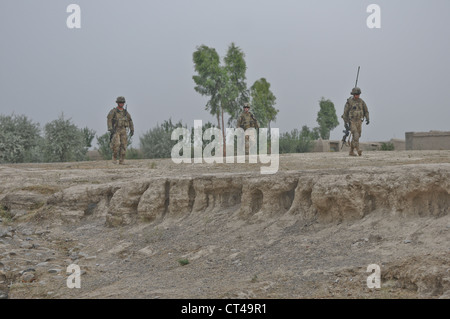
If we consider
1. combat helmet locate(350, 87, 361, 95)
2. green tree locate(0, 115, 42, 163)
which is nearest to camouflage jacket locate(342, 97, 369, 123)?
combat helmet locate(350, 87, 361, 95)

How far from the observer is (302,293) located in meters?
6.60

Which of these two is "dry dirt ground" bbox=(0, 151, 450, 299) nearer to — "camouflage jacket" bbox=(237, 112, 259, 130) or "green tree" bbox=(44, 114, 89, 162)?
"camouflage jacket" bbox=(237, 112, 259, 130)

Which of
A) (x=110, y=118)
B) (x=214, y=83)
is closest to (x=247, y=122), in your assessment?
(x=110, y=118)

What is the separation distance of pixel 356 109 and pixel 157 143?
14678 millimetres

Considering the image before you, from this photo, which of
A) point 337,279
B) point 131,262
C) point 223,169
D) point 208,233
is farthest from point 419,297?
point 223,169

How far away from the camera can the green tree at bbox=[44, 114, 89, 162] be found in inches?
1081

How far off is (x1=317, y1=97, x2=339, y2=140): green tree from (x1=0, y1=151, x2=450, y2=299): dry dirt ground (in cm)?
3330

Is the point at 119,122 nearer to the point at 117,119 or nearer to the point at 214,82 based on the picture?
the point at 117,119

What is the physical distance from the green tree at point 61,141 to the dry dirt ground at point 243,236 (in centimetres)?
1414

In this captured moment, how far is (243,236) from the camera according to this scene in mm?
9281

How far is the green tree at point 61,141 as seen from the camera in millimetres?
27453

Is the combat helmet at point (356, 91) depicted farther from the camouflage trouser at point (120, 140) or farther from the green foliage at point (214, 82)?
the green foliage at point (214, 82)

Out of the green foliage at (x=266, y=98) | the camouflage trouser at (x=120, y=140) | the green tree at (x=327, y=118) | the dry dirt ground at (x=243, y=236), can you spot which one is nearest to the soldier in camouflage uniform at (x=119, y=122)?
the camouflage trouser at (x=120, y=140)
